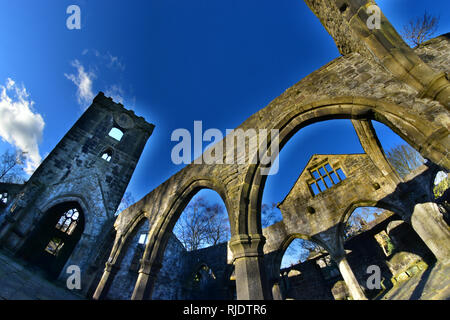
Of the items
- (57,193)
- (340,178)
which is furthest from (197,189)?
(340,178)

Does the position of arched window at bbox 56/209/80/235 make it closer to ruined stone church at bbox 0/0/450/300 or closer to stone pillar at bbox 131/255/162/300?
ruined stone church at bbox 0/0/450/300

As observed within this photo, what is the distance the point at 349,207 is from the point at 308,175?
3006mm

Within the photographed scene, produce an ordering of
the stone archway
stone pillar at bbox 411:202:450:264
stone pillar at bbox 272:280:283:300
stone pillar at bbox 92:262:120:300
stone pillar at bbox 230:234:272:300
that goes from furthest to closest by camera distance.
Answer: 1. stone pillar at bbox 272:280:283:300
2. stone pillar at bbox 92:262:120:300
3. stone pillar at bbox 411:202:450:264
4. stone pillar at bbox 230:234:272:300
5. the stone archway

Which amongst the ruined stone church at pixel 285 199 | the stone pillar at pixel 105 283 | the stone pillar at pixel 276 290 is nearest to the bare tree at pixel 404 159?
the ruined stone church at pixel 285 199

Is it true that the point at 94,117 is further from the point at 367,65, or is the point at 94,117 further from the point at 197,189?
the point at 367,65

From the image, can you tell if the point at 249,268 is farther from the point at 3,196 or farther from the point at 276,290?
the point at 3,196

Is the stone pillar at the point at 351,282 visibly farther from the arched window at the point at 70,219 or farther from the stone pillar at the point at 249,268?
the arched window at the point at 70,219

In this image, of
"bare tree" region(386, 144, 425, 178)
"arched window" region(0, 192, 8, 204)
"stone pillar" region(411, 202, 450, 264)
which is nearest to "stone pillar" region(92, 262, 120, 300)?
"arched window" region(0, 192, 8, 204)

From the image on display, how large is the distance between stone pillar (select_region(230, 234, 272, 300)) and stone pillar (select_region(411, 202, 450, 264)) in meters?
7.33

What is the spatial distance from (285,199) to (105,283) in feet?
32.2

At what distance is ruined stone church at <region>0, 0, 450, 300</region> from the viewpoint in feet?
11.4

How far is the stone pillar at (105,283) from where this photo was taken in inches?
273

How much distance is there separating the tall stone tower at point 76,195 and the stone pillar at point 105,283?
2.01 metres

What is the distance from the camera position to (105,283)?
7133 mm
